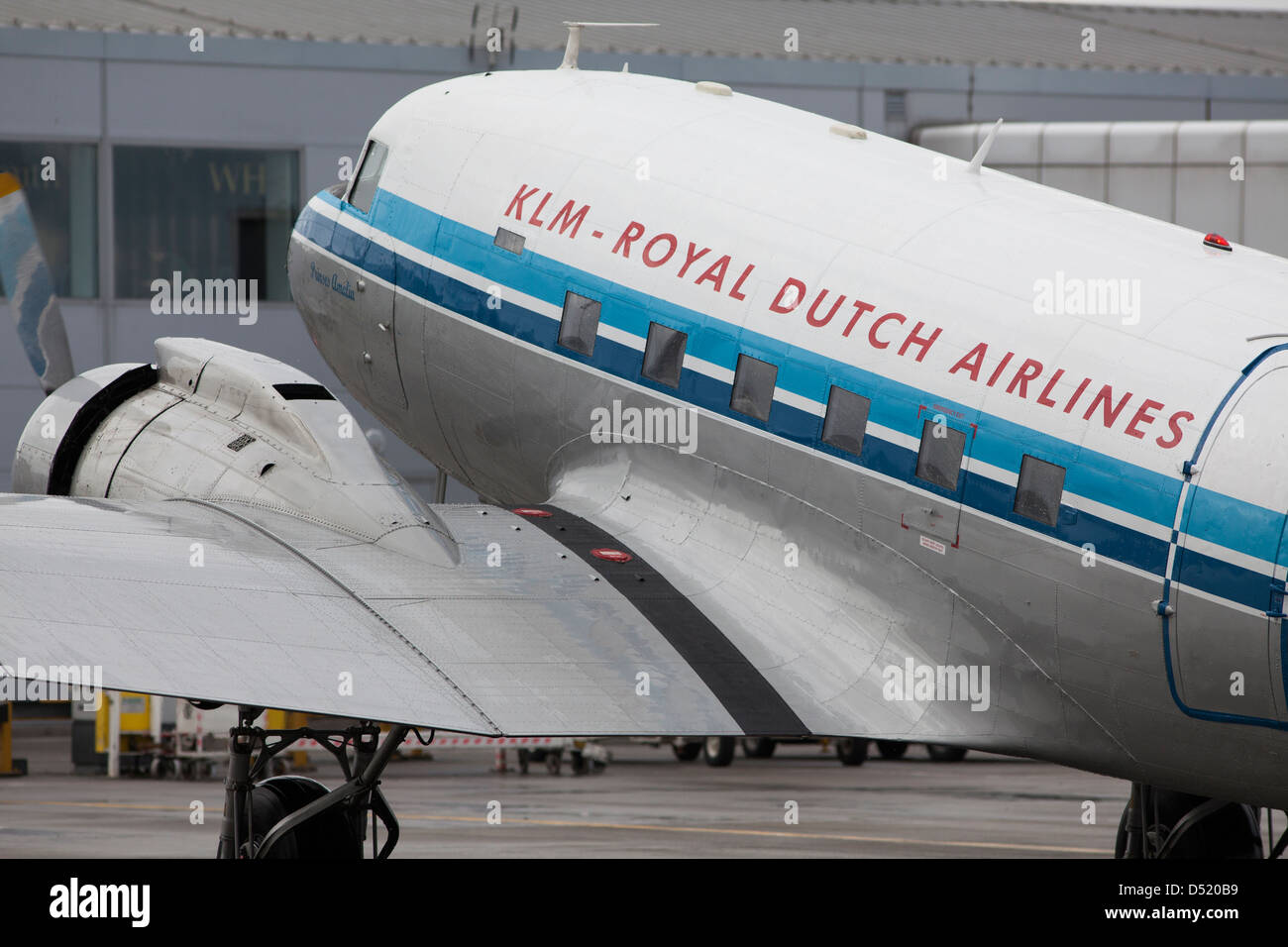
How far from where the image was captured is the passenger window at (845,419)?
36.8 feet

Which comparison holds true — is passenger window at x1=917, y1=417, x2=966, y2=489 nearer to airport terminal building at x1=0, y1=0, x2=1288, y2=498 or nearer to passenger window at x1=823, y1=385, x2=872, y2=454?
passenger window at x1=823, y1=385, x2=872, y2=454

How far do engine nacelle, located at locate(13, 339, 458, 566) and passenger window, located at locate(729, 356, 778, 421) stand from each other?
2.15 meters

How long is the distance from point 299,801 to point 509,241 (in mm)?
4480

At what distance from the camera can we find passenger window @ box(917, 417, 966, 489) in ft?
35.0

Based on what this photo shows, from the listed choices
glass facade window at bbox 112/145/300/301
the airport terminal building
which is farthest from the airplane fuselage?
glass facade window at bbox 112/145/300/301

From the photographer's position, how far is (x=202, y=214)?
115ft

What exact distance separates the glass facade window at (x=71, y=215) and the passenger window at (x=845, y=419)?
25632 millimetres

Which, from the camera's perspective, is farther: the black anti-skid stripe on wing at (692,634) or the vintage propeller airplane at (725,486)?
the black anti-skid stripe on wing at (692,634)

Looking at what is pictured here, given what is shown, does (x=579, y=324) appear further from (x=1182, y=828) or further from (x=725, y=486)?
(x=1182, y=828)

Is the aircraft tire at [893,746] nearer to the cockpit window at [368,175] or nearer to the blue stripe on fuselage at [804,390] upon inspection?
the blue stripe on fuselage at [804,390]

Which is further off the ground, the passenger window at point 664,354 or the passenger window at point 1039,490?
the passenger window at point 664,354

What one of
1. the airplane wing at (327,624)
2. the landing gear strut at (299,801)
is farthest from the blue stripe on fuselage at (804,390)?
the landing gear strut at (299,801)
